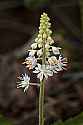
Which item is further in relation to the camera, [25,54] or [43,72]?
[25,54]

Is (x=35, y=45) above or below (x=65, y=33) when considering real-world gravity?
below

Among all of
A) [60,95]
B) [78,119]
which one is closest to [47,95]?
[60,95]

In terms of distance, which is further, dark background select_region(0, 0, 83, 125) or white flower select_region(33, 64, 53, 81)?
dark background select_region(0, 0, 83, 125)

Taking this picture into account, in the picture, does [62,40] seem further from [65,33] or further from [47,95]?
[47,95]

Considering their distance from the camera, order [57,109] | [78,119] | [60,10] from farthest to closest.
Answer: [60,10] → [57,109] → [78,119]

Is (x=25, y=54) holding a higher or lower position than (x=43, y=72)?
higher

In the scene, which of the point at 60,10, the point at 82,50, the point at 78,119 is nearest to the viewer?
the point at 78,119

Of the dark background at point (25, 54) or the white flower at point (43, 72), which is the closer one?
the white flower at point (43, 72)

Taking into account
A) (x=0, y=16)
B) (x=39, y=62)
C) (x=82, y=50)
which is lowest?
(x=39, y=62)
